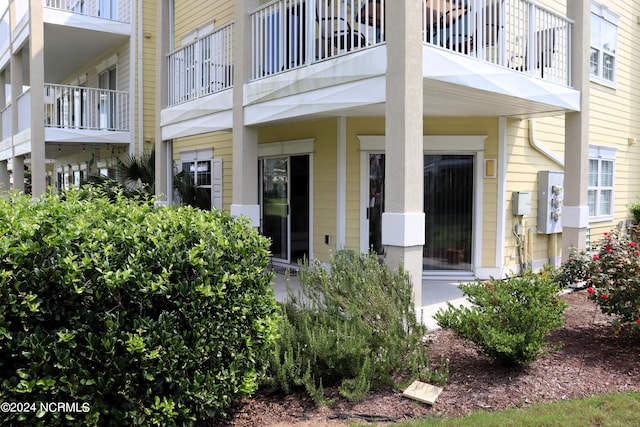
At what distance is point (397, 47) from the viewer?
531 centimetres

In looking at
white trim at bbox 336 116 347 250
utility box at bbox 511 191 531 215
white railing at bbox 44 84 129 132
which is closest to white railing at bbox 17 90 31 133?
white railing at bbox 44 84 129 132

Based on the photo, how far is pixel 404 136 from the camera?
523 centimetres

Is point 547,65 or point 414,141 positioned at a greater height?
point 547,65

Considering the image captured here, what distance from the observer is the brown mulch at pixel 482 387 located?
3.82m

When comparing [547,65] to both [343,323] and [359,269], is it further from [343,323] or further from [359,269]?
[343,323]

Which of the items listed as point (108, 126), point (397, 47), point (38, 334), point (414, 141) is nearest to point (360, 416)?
point (38, 334)

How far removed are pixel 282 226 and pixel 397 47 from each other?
5635 mm

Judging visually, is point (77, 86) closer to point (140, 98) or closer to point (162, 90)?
point (140, 98)

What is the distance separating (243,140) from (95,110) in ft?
28.0

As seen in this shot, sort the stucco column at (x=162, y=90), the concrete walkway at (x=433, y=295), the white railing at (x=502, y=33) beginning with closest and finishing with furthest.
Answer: the white railing at (x=502, y=33), the concrete walkway at (x=433, y=295), the stucco column at (x=162, y=90)

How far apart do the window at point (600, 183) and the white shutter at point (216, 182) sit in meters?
8.26

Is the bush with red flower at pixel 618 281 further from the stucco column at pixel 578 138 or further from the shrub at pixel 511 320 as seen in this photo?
the stucco column at pixel 578 138

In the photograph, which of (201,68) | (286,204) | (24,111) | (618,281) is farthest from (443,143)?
(24,111)

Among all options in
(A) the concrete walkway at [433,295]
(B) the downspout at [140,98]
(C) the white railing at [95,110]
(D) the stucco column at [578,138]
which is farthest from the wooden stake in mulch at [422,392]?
(C) the white railing at [95,110]
